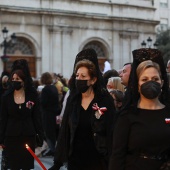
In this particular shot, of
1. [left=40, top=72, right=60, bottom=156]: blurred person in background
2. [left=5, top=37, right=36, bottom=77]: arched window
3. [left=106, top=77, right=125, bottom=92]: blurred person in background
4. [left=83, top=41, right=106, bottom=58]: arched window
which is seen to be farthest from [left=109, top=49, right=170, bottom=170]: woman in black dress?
[left=83, top=41, right=106, bottom=58]: arched window

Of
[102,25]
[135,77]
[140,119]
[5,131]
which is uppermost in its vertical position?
[102,25]

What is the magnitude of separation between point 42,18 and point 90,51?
2817 centimetres

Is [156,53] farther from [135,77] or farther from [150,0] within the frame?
[150,0]

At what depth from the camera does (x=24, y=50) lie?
33.5 metres

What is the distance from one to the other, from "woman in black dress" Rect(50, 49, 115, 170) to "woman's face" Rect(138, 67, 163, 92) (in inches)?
56.7

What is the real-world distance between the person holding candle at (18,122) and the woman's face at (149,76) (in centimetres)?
422

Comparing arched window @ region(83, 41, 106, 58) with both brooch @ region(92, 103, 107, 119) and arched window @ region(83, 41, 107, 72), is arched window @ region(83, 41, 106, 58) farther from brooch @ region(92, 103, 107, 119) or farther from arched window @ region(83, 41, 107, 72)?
brooch @ region(92, 103, 107, 119)

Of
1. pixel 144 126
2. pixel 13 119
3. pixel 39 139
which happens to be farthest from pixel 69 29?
pixel 144 126

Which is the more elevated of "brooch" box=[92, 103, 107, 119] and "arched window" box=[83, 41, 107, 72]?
"arched window" box=[83, 41, 107, 72]

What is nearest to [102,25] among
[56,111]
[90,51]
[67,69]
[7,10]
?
[67,69]

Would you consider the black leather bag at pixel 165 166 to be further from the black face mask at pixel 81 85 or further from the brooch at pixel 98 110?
the black face mask at pixel 81 85

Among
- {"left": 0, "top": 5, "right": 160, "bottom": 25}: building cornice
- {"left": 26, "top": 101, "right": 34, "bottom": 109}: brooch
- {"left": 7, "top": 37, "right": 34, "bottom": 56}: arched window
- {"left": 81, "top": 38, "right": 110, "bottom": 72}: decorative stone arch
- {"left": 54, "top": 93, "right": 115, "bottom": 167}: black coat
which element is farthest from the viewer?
{"left": 81, "top": 38, "right": 110, "bottom": 72}: decorative stone arch

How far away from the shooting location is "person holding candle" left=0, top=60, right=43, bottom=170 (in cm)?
805

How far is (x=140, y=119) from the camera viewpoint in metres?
4.08
